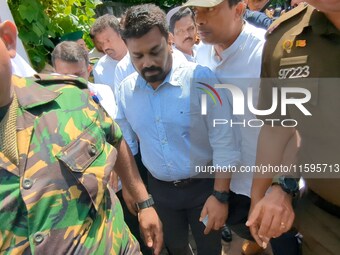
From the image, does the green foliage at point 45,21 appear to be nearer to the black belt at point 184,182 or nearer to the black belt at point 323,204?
the black belt at point 184,182

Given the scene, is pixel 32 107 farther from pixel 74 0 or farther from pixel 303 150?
pixel 74 0

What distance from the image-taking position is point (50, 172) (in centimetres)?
112

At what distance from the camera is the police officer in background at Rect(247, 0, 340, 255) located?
4.41ft

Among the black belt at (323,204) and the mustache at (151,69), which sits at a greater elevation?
the mustache at (151,69)

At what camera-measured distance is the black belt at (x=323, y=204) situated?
1.45m

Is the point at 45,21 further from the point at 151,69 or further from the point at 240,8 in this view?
the point at 240,8

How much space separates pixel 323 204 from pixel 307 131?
291mm

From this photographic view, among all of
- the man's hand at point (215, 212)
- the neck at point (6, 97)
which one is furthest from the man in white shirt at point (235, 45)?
the neck at point (6, 97)

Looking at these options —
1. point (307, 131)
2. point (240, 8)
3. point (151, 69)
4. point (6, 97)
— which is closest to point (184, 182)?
point (151, 69)

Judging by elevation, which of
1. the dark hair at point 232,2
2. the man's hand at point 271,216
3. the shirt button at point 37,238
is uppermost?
the dark hair at point 232,2

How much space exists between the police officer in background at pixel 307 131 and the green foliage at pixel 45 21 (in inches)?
114

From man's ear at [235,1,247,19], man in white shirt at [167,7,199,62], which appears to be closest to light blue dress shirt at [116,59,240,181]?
man's ear at [235,1,247,19]

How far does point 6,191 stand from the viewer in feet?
3.46

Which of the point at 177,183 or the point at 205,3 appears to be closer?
the point at 205,3
